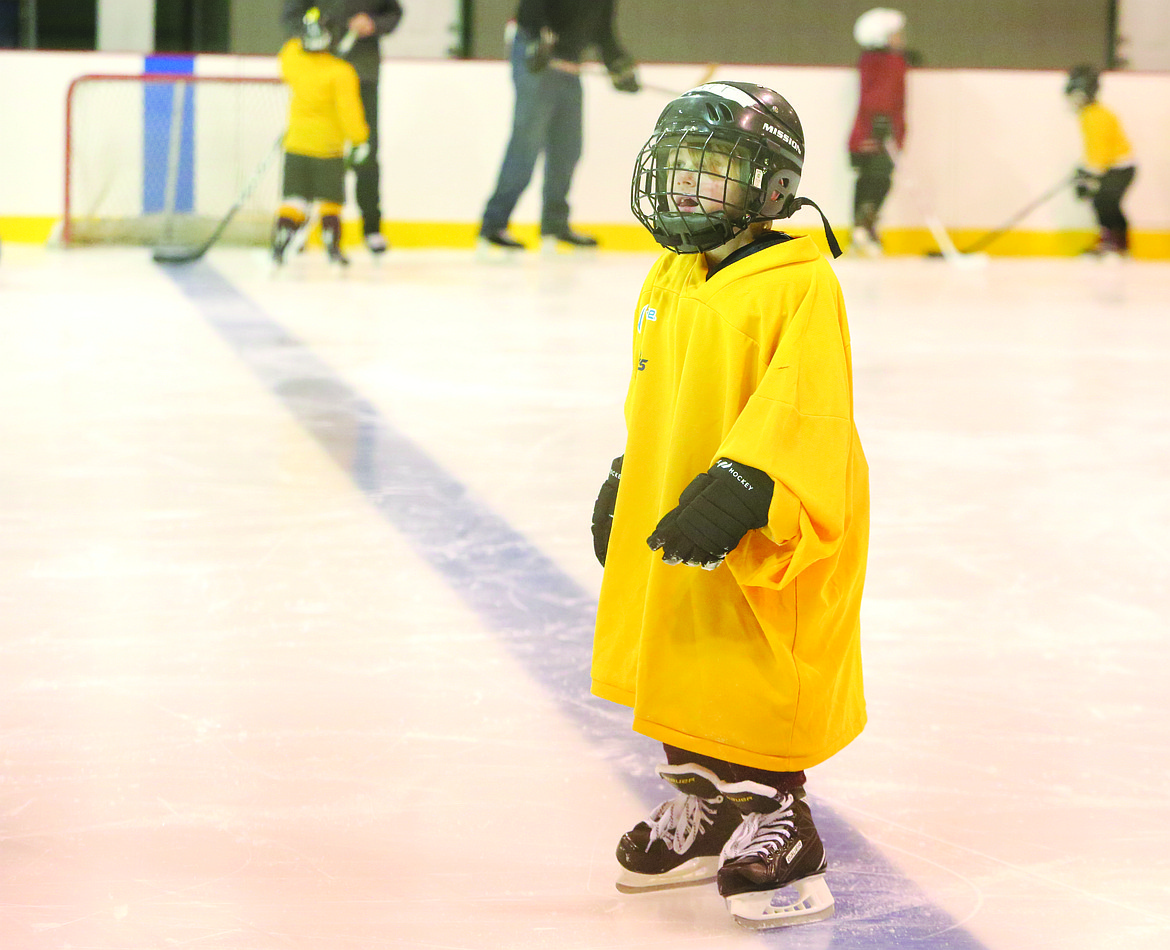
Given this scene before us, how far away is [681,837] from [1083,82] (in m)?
8.05

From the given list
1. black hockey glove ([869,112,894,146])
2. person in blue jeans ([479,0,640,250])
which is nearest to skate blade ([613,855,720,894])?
person in blue jeans ([479,0,640,250])

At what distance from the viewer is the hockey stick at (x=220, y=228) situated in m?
7.11

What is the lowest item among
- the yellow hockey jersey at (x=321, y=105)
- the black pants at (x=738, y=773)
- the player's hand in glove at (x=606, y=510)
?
the black pants at (x=738, y=773)

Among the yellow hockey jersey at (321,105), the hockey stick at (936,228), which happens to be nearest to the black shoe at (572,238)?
the yellow hockey jersey at (321,105)

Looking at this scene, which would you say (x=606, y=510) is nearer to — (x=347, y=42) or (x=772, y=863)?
(x=772, y=863)

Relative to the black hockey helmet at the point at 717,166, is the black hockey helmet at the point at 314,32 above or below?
above

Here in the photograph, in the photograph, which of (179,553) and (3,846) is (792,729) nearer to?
(3,846)

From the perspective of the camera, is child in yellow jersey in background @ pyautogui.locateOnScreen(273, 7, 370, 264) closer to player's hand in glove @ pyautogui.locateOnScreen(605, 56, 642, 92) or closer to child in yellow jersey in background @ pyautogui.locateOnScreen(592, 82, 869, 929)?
player's hand in glove @ pyautogui.locateOnScreen(605, 56, 642, 92)

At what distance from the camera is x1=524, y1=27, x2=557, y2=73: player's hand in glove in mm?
7457

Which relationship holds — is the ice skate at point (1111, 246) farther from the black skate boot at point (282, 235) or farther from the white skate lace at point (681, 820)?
the white skate lace at point (681, 820)

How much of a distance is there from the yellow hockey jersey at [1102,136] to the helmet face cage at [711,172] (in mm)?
7972

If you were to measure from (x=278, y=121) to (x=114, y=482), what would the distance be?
5.47 metres

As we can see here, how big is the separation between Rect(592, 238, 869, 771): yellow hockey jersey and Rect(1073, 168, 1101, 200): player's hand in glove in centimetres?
796

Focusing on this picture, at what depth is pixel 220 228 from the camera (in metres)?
7.38
